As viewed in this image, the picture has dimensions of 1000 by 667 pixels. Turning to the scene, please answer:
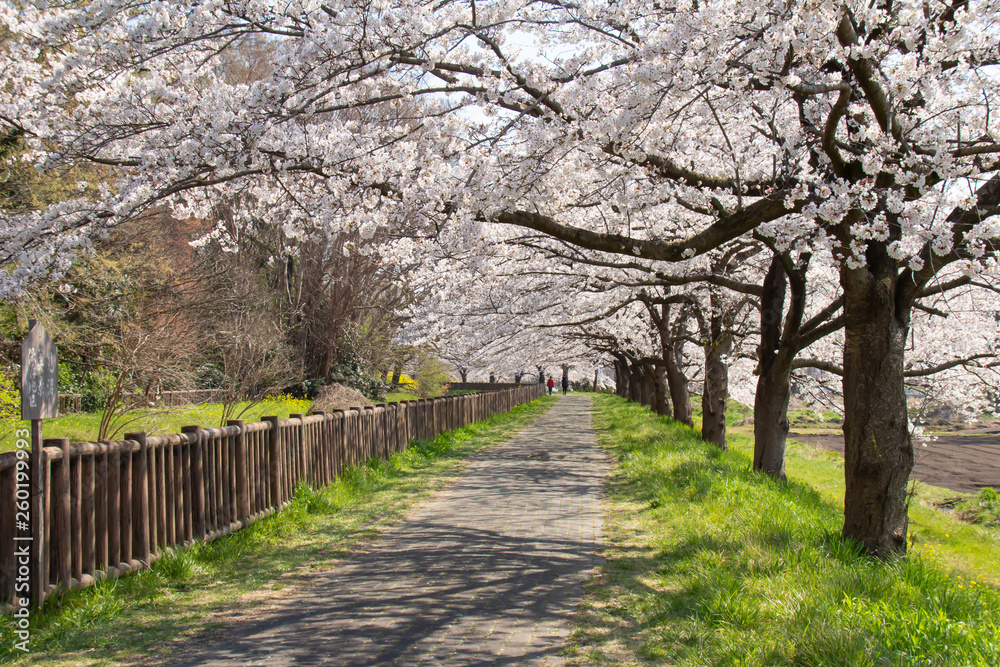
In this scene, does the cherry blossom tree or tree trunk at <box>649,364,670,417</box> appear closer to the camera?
the cherry blossom tree

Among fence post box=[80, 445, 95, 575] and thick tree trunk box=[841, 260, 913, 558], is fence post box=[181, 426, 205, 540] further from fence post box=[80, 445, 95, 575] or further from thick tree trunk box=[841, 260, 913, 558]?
thick tree trunk box=[841, 260, 913, 558]

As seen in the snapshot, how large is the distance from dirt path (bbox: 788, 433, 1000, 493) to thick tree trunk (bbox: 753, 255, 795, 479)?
32.6 feet

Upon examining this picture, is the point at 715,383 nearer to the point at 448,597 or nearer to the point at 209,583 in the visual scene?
the point at 448,597

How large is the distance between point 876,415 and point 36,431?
257 inches

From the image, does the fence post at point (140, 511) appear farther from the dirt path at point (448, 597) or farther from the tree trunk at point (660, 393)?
the tree trunk at point (660, 393)

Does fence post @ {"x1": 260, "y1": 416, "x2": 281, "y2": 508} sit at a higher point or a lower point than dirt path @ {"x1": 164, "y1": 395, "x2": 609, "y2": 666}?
higher

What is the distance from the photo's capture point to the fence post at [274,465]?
28.1ft

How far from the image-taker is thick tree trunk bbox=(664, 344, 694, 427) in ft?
62.1

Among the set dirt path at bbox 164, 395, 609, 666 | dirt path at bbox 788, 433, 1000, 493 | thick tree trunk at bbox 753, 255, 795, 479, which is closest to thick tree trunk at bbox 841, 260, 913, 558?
dirt path at bbox 164, 395, 609, 666

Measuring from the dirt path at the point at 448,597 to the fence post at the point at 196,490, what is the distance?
4.89ft

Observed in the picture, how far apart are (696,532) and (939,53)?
4748mm

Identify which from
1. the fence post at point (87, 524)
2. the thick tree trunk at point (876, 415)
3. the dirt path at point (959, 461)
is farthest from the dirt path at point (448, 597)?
the dirt path at point (959, 461)

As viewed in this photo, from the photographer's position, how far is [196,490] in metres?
6.93

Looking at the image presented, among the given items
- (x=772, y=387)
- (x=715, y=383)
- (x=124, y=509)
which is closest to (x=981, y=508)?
(x=715, y=383)
